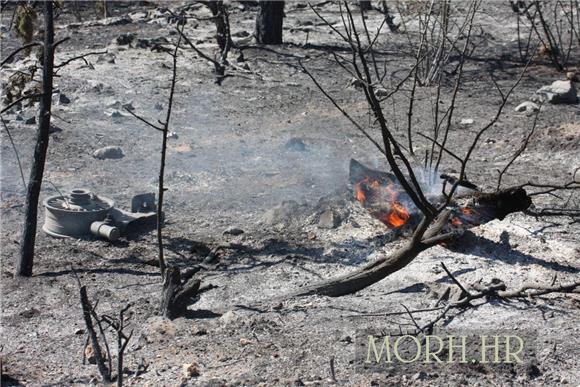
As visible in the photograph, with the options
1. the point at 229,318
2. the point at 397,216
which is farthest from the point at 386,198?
the point at 229,318

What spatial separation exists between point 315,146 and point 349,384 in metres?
4.93

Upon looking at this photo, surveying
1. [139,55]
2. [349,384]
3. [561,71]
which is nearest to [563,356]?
[349,384]

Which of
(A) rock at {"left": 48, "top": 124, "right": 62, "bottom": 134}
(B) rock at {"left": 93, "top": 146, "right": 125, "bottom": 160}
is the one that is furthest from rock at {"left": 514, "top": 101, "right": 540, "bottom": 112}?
(A) rock at {"left": 48, "top": 124, "right": 62, "bottom": 134}

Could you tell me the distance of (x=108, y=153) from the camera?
8875mm

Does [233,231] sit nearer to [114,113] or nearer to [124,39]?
[114,113]

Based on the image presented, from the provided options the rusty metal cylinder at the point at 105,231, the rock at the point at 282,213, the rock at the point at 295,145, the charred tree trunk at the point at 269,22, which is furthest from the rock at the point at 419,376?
the charred tree trunk at the point at 269,22

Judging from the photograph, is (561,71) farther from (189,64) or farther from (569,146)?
(189,64)

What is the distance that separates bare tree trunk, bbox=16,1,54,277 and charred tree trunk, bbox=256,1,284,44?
7169 mm

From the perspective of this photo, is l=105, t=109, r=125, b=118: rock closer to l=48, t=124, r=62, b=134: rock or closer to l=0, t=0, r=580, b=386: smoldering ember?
l=0, t=0, r=580, b=386: smoldering ember

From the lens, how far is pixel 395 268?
5.55 m

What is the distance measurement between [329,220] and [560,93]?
4527 millimetres

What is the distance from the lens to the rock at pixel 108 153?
885 cm

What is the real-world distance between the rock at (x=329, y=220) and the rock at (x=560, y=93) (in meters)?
4.41

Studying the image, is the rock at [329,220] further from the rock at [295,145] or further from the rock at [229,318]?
the rock at [295,145]
